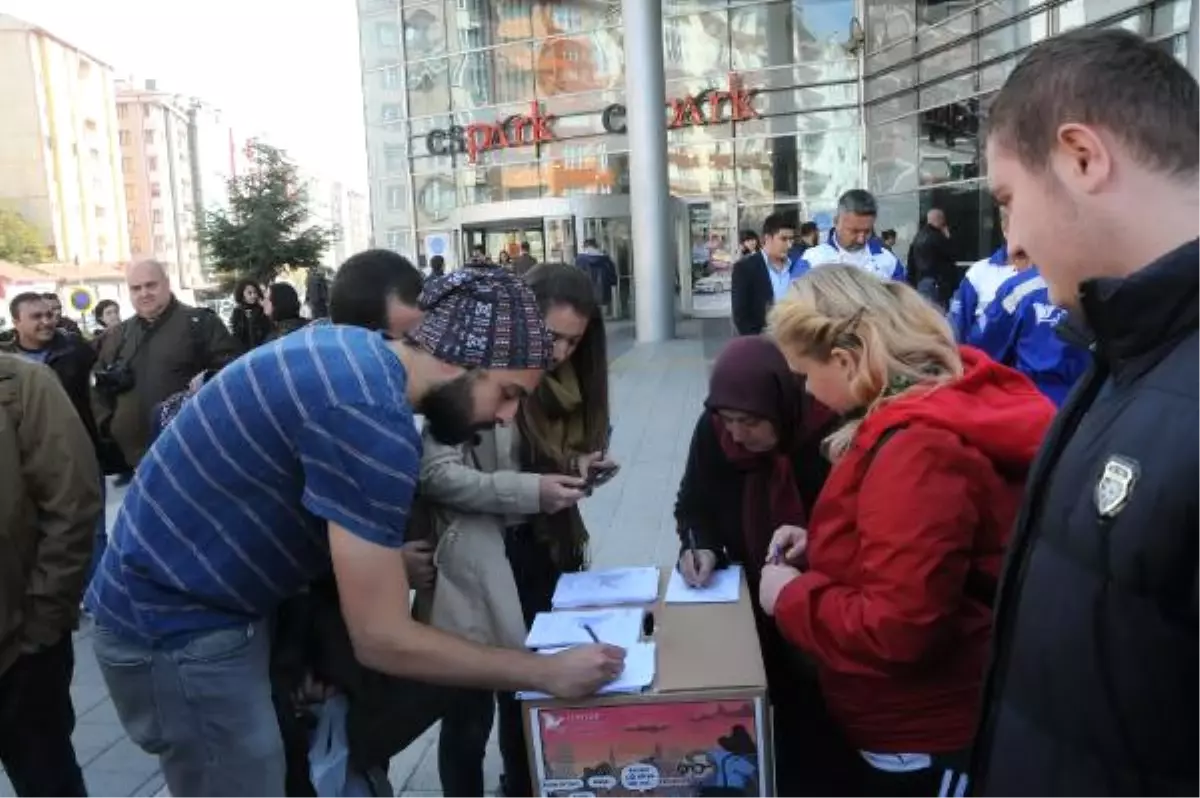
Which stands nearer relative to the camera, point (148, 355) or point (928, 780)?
point (928, 780)

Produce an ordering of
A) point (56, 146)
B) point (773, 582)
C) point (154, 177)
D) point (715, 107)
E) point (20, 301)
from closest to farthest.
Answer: point (773, 582), point (20, 301), point (715, 107), point (56, 146), point (154, 177)

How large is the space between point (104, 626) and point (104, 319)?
37.4ft

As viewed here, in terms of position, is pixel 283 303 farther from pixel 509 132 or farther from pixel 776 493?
pixel 509 132

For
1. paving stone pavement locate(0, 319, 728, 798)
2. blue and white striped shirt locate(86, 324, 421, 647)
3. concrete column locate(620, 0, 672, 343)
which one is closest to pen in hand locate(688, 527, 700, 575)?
blue and white striped shirt locate(86, 324, 421, 647)

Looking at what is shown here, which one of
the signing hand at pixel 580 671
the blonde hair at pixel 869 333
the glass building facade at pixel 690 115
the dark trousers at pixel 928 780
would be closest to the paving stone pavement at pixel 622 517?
the dark trousers at pixel 928 780

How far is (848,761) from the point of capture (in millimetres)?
2258

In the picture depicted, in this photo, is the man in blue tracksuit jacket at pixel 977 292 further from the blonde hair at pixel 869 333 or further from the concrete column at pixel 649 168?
the concrete column at pixel 649 168

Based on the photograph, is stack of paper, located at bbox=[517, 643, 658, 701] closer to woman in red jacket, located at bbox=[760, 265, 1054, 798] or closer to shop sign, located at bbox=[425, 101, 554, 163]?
woman in red jacket, located at bbox=[760, 265, 1054, 798]

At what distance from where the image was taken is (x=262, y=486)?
166 centimetres

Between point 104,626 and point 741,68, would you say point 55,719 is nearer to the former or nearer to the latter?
point 104,626

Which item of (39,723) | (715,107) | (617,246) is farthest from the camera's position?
(617,246)

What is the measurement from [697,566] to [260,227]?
28.0 metres

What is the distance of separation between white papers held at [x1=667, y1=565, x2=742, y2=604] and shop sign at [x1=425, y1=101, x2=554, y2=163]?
22.1 meters

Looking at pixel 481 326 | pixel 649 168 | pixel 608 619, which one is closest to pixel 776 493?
pixel 608 619
